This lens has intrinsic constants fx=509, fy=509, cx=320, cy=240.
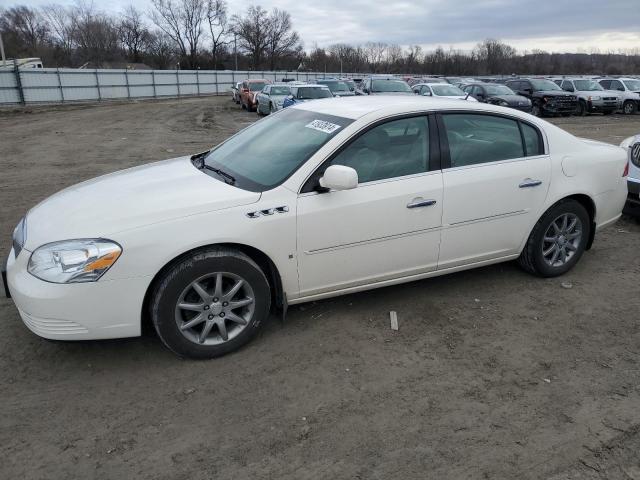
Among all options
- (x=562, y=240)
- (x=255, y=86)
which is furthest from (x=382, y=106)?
(x=255, y=86)

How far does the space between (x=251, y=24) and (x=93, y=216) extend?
96.8 meters

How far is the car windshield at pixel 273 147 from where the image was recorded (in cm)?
363

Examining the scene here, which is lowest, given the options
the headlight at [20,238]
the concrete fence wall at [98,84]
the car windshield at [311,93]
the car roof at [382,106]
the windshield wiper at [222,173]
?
the concrete fence wall at [98,84]

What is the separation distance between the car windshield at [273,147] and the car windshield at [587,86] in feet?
81.9

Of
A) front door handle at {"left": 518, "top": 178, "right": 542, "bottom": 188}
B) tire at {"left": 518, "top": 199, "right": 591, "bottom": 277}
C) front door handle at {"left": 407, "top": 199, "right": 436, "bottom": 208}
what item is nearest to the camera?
front door handle at {"left": 407, "top": 199, "right": 436, "bottom": 208}

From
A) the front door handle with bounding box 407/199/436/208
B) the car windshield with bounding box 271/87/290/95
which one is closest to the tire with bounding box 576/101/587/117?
the car windshield with bounding box 271/87/290/95

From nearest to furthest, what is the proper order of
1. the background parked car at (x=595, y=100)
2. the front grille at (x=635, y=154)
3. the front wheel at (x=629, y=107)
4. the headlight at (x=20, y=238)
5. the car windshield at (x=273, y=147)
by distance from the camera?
1. the headlight at (x=20, y=238)
2. the car windshield at (x=273, y=147)
3. the front grille at (x=635, y=154)
4. the background parked car at (x=595, y=100)
5. the front wheel at (x=629, y=107)

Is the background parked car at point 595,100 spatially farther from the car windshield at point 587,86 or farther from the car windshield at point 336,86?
the car windshield at point 336,86

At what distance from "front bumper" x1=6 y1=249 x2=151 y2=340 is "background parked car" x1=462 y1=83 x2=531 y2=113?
1932 centimetres

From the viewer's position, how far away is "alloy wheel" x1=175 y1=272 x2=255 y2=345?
3252 mm

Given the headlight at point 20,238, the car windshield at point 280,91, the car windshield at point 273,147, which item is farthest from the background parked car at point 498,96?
the headlight at point 20,238

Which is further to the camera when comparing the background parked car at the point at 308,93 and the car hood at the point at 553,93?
the car hood at the point at 553,93

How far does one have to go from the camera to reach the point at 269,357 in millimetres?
3441

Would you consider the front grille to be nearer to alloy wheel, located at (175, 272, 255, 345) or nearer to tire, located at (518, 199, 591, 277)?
tire, located at (518, 199, 591, 277)
